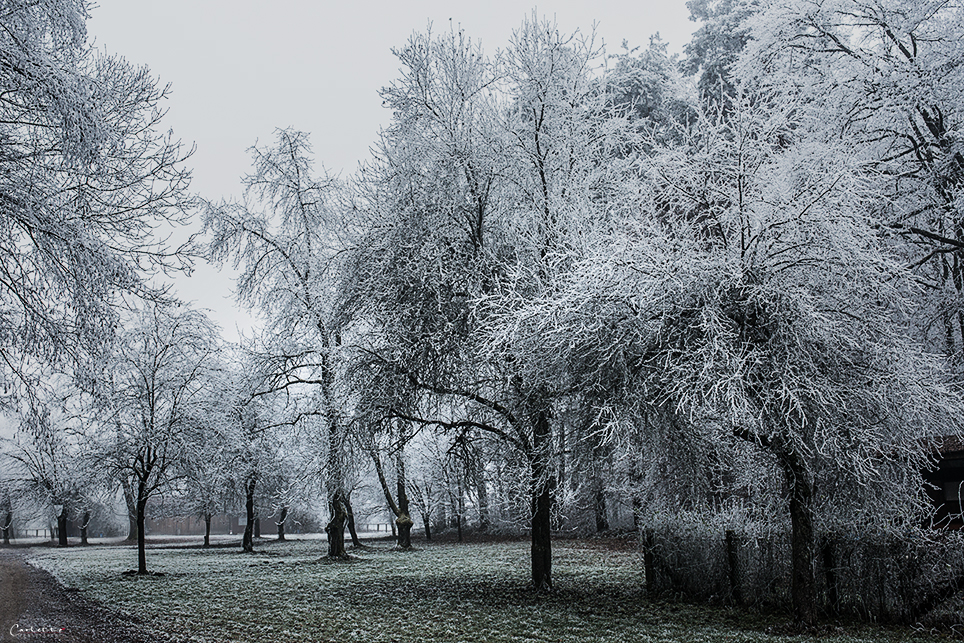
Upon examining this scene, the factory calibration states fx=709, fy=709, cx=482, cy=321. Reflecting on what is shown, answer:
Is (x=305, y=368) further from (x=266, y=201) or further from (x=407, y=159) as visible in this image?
(x=407, y=159)

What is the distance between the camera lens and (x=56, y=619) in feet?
34.1

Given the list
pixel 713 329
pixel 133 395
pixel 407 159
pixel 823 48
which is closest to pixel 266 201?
pixel 133 395

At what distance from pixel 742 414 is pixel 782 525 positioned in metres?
2.98

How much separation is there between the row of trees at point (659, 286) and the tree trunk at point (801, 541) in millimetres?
30

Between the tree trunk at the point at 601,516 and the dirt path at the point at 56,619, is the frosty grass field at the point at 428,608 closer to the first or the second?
the dirt path at the point at 56,619

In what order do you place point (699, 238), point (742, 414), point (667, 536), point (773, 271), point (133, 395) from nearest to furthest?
point (742, 414), point (773, 271), point (699, 238), point (667, 536), point (133, 395)

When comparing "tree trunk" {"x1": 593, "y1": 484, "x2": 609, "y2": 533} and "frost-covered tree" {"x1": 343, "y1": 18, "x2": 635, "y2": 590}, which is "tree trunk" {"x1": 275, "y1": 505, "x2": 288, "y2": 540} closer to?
"tree trunk" {"x1": 593, "y1": 484, "x2": 609, "y2": 533}

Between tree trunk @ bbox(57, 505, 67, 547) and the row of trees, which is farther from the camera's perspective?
tree trunk @ bbox(57, 505, 67, 547)

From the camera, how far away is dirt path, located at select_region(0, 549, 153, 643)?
8.69 meters

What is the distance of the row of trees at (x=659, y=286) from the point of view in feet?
26.9

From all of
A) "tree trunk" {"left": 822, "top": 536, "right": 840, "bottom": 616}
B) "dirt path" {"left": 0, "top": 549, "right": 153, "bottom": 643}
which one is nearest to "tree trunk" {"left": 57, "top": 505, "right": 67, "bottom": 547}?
"dirt path" {"left": 0, "top": 549, "right": 153, "bottom": 643}

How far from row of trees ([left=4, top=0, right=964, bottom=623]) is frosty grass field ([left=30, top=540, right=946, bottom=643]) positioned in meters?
1.05

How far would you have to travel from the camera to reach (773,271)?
27.0ft

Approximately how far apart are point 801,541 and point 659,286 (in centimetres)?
357
